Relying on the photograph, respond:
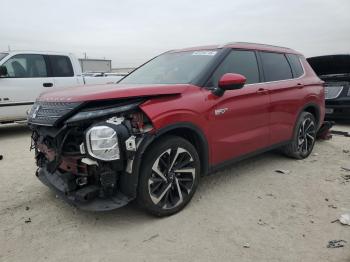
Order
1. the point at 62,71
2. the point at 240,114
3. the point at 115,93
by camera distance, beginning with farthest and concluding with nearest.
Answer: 1. the point at 62,71
2. the point at 240,114
3. the point at 115,93

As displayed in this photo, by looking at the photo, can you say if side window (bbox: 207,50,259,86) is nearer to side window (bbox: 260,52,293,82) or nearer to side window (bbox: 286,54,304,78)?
side window (bbox: 260,52,293,82)

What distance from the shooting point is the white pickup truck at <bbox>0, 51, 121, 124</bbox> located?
300 inches

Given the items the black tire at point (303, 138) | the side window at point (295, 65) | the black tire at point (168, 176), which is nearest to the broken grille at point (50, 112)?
the black tire at point (168, 176)

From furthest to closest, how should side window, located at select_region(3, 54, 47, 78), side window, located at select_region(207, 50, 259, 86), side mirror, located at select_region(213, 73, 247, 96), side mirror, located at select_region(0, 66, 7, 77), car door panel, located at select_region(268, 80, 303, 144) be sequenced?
side window, located at select_region(3, 54, 47, 78)
side mirror, located at select_region(0, 66, 7, 77)
car door panel, located at select_region(268, 80, 303, 144)
side window, located at select_region(207, 50, 259, 86)
side mirror, located at select_region(213, 73, 247, 96)

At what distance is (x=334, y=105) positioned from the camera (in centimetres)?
829

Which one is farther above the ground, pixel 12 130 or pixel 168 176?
pixel 168 176

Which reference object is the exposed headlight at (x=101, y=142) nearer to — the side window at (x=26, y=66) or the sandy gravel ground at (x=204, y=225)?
the sandy gravel ground at (x=204, y=225)

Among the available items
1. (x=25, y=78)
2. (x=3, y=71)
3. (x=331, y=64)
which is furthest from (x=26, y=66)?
(x=331, y=64)

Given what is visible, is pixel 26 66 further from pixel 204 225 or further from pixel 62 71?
pixel 204 225

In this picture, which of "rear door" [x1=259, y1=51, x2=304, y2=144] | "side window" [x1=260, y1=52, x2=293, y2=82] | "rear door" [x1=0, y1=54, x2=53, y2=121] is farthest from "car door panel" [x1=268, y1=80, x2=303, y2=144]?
"rear door" [x1=0, y1=54, x2=53, y2=121]

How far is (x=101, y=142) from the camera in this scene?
2910mm

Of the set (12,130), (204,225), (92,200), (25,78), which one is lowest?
(204,225)

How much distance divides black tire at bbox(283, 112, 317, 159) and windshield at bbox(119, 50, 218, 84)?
2119 mm

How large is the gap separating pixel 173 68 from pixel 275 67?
165 cm
